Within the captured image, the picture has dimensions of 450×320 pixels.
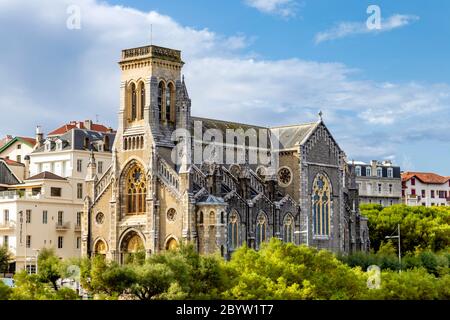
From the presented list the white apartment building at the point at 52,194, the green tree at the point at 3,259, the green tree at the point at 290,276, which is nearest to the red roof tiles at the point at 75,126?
the white apartment building at the point at 52,194

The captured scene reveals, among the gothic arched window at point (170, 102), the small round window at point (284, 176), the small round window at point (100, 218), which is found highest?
the gothic arched window at point (170, 102)

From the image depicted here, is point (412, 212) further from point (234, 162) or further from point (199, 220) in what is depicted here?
point (199, 220)

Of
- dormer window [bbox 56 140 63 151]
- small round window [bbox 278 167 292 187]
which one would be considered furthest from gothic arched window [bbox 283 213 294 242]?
dormer window [bbox 56 140 63 151]

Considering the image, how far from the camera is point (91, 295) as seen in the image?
5947cm

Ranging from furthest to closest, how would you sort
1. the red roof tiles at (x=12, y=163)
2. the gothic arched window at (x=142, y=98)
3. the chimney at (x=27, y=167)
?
the chimney at (x=27, y=167)
the red roof tiles at (x=12, y=163)
the gothic arched window at (x=142, y=98)

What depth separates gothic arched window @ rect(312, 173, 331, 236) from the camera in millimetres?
103125

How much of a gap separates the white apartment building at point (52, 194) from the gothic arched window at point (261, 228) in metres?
18.8

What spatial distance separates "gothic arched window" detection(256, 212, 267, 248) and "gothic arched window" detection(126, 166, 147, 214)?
11054 millimetres

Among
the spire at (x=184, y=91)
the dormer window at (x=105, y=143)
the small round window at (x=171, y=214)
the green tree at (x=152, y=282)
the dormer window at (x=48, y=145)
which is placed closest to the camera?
the green tree at (x=152, y=282)

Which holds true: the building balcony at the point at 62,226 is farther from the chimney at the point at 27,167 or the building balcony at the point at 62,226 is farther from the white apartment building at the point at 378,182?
the white apartment building at the point at 378,182

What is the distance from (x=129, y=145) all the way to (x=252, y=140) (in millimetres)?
16594

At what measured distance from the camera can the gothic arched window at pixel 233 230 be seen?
90.1 metres

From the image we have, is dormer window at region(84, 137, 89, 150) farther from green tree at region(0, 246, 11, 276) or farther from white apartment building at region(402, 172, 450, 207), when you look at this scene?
white apartment building at region(402, 172, 450, 207)

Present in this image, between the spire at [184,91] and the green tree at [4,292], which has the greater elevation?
the spire at [184,91]
